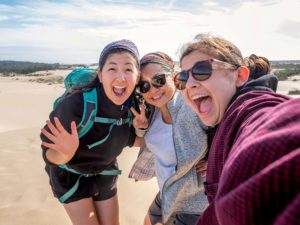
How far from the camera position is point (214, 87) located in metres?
1.85

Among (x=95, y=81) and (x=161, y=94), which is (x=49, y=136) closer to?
(x=95, y=81)

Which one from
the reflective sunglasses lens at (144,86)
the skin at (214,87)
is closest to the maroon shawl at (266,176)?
the skin at (214,87)

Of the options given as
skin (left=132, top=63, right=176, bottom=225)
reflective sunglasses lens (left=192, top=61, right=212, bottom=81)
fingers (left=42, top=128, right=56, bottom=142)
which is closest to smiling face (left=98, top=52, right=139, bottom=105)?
skin (left=132, top=63, right=176, bottom=225)

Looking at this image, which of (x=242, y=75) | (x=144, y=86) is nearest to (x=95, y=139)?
(x=144, y=86)

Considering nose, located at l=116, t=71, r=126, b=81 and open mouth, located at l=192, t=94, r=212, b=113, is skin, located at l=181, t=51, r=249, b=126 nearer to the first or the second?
open mouth, located at l=192, t=94, r=212, b=113

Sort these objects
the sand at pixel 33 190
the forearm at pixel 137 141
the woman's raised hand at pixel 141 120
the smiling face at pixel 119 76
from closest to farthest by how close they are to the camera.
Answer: the smiling face at pixel 119 76
the woman's raised hand at pixel 141 120
the forearm at pixel 137 141
the sand at pixel 33 190

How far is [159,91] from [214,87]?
1033 mm

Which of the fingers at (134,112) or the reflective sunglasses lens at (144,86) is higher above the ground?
the reflective sunglasses lens at (144,86)

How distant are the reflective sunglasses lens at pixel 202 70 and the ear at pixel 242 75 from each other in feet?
0.59

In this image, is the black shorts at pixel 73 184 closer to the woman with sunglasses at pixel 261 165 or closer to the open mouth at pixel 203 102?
the open mouth at pixel 203 102

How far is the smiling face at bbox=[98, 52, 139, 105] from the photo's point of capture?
2.85m

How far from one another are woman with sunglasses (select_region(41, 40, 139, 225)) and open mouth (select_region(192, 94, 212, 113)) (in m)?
0.97

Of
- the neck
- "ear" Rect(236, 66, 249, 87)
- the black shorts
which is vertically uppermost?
"ear" Rect(236, 66, 249, 87)

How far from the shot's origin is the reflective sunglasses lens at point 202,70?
72.2 inches
